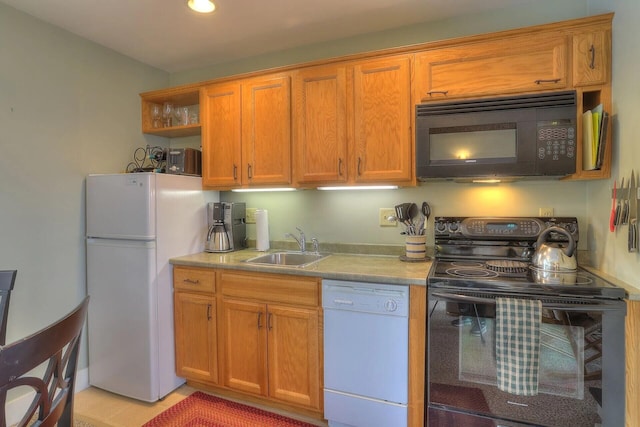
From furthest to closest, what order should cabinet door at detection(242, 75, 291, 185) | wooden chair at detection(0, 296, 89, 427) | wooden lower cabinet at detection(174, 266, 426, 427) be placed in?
1. cabinet door at detection(242, 75, 291, 185)
2. wooden lower cabinet at detection(174, 266, 426, 427)
3. wooden chair at detection(0, 296, 89, 427)

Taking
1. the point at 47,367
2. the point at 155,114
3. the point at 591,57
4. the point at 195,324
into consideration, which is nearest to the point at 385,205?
the point at 591,57

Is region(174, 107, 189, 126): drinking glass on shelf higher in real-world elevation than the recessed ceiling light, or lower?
lower

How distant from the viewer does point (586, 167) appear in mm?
1660

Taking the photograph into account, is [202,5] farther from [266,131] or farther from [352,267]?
[352,267]

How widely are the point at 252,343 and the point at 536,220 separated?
1.82 m

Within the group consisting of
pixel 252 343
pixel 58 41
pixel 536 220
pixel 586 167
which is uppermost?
pixel 58 41

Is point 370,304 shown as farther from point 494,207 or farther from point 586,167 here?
point 586,167

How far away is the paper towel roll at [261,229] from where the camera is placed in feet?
8.27

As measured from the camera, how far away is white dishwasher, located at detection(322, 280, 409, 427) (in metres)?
1.66

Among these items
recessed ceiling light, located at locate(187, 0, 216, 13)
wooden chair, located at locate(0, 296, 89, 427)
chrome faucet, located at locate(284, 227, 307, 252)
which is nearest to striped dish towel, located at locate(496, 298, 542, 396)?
chrome faucet, located at locate(284, 227, 307, 252)

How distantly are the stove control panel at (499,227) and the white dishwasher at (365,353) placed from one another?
0.65m

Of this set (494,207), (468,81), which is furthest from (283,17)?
(494,207)

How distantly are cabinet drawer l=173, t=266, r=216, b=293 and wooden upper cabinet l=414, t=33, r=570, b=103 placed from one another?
1655 millimetres

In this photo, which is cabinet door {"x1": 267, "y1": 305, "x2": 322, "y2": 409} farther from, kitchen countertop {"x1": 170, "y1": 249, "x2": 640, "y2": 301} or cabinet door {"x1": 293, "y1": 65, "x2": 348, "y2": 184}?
cabinet door {"x1": 293, "y1": 65, "x2": 348, "y2": 184}
